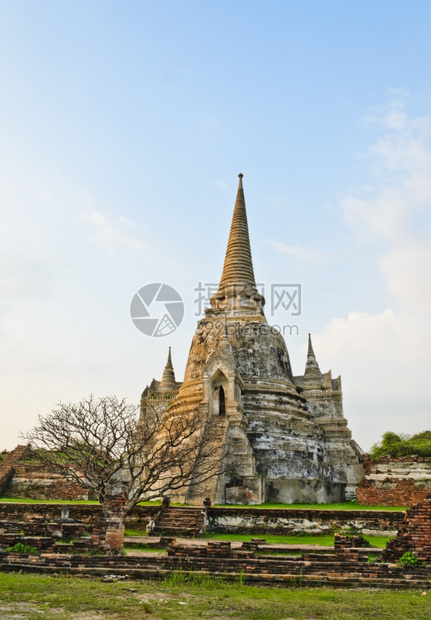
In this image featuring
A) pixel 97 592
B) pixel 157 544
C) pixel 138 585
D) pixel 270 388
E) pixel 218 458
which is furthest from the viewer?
pixel 270 388

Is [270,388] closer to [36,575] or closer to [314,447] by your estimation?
[314,447]

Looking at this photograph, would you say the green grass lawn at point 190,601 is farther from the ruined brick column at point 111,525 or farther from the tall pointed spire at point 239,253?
the tall pointed spire at point 239,253

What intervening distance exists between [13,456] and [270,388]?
13422 mm

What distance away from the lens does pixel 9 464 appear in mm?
25000

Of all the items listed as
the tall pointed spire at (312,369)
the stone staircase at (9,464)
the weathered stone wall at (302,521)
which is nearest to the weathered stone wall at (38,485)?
the stone staircase at (9,464)

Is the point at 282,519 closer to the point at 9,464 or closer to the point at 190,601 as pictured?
the point at 190,601

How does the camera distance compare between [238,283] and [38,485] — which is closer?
[38,485]

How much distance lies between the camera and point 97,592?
6.98 m

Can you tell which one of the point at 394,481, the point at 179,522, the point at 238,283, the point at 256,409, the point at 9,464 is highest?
the point at 238,283

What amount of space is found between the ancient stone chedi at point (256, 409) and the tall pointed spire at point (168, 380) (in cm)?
74

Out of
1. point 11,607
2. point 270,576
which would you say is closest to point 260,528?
point 270,576

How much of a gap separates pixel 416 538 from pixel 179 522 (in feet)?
23.0

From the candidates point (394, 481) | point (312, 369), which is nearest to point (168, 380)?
point (312, 369)

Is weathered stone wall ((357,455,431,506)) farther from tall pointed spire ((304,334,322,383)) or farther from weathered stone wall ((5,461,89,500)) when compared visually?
weathered stone wall ((5,461,89,500))
